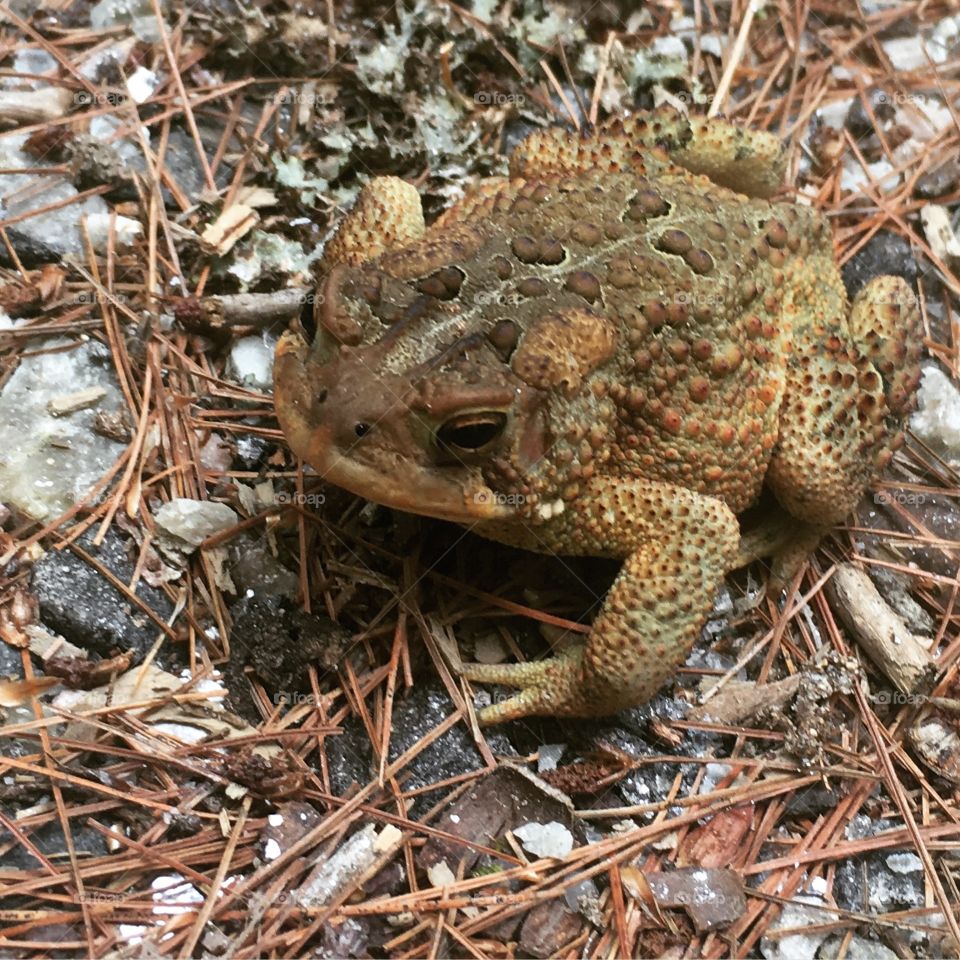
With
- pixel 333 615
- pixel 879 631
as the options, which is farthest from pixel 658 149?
pixel 333 615

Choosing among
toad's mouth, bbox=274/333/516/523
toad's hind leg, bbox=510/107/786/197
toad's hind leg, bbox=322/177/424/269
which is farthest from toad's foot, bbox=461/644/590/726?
toad's hind leg, bbox=510/107/786/197

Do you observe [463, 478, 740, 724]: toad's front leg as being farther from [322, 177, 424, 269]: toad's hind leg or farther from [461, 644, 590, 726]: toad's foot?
[322, 177, 424, 269]: toad's hind leg

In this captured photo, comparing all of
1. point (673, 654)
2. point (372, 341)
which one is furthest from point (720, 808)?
point (372, 341)

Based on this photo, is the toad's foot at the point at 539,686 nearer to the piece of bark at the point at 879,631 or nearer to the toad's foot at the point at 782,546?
the toad's foot at the point at 782,546

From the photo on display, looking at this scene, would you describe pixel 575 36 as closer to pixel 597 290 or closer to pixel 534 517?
pixel 597 290

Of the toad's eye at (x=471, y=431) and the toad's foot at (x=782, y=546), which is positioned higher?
the toad's eye at (x=471, y=431)

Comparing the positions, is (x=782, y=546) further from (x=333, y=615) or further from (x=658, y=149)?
(x=333, y=615)

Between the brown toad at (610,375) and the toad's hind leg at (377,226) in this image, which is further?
the toad's hind leg at (377,226)

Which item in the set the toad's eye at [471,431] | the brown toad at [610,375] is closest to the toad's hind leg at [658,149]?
the brown toad at [610,375]
